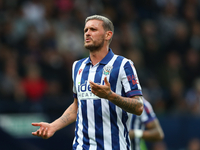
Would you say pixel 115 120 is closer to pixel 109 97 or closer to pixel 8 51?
pixel 109 97

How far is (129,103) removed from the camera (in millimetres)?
4348

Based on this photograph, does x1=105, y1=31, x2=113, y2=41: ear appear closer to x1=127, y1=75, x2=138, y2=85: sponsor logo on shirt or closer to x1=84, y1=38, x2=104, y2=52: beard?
x1=84, y1=38, x2=104, y2=52: beard

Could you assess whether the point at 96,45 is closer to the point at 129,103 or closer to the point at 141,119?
the point at 129,103

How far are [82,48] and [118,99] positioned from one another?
767 centimetres

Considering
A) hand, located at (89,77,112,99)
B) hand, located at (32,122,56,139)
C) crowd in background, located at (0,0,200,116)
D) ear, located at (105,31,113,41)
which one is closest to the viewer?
hand, located at (89,77,112,99)

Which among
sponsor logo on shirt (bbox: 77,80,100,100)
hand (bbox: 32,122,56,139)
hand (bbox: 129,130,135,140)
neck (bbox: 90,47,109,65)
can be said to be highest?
neck (bbox: 90,47,109,65)

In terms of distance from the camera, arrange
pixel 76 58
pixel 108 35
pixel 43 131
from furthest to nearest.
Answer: pixel 76 58 < pixel 108 35 < pixel 43 131

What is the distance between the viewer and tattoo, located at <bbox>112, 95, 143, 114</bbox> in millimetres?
4223

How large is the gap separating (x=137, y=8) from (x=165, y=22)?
4.20 feet

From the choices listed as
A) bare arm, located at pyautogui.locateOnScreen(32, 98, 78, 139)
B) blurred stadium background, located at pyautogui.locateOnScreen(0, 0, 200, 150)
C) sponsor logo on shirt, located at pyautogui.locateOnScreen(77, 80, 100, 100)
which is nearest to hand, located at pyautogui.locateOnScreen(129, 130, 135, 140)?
bare arm, located at pyautogui.locateOnScreen(32, 98, 78, 139)

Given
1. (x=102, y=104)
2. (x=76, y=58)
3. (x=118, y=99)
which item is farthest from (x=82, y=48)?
(x=118, y=99)

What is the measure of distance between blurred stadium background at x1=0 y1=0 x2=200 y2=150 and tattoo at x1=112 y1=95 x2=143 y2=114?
5235 millimetres

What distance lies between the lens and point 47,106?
983 centimetres

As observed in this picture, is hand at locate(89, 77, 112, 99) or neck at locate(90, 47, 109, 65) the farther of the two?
neck at locate(90, 47, 109, 65)
